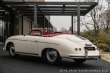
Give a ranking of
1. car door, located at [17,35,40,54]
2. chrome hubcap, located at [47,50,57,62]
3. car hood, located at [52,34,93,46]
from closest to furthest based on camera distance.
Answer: car hood, located at [52,34,93,46], chrome hubcap, located at [47,50,57,62], car door, located at [17,35,40,54]

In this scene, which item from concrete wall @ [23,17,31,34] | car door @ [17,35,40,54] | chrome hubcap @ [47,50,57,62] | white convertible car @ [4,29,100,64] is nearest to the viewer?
white convertible car @ [4,29,100,64]

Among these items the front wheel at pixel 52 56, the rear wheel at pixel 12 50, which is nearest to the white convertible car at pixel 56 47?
the front wheel at pixel 52 56

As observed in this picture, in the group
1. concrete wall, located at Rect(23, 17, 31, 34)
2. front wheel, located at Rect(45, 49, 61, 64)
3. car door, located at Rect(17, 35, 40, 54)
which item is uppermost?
concrete wall, located at Rect(23, 17, 31, 34)

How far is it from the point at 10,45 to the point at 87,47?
4162mm

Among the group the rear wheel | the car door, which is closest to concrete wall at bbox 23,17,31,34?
the rear wheel

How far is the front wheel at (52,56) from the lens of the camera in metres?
11.5

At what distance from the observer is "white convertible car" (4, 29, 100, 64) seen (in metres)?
11.1

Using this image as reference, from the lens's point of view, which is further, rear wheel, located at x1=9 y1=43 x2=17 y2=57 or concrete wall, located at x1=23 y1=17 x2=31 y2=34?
concrete wall, located at x1=23 y1=17 x2=31 y2=34

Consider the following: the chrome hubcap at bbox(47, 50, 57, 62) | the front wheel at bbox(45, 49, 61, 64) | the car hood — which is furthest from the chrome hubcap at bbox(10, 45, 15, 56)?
the car hood

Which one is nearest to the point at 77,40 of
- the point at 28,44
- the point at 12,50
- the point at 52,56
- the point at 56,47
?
the point at 56,47

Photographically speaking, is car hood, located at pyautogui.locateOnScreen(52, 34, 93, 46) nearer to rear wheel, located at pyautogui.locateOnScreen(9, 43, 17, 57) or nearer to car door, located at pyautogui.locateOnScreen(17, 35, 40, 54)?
car door, located at pyautogui.locateOnScreen(17, 35, 40, 54)

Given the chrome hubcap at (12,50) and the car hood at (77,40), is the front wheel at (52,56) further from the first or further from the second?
the chrome hubcap at (12,50)

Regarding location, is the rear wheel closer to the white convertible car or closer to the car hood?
the white convertible car

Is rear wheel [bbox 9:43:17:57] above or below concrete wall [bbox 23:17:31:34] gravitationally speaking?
below
